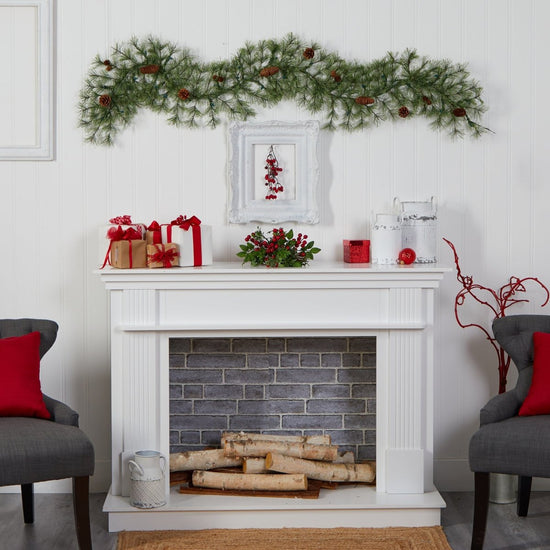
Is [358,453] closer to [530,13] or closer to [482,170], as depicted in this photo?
[482,170]

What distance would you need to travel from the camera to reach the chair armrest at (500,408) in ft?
10.4

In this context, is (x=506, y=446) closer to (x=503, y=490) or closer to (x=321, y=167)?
(x=503, y=490)

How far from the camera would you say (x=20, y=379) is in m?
3.13

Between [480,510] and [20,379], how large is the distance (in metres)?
1.73

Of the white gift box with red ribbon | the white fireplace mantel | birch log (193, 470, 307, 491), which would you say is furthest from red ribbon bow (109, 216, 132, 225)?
birch log (193, 470, 307, 491)

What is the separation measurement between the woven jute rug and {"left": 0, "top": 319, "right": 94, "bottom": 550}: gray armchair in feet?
0.94

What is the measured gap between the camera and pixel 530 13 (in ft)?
12.3

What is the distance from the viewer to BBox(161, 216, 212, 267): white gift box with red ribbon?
134 inches

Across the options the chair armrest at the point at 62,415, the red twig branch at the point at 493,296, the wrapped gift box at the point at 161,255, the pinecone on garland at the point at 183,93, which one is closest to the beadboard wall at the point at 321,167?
the red twig branch at the point at 493,296

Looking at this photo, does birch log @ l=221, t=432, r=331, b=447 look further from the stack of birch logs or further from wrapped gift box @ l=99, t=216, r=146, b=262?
wrapped gift box @ l=99, t=216, r=146, b=262

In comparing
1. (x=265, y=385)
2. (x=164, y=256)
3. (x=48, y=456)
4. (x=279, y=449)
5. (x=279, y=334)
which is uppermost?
(x=164, y=256)

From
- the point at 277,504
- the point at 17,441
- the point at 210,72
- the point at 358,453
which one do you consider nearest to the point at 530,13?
the point at 210,72

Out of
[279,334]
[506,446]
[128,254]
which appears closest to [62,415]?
[128,254]

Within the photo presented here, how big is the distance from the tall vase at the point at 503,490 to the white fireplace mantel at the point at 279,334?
1.33 feet
